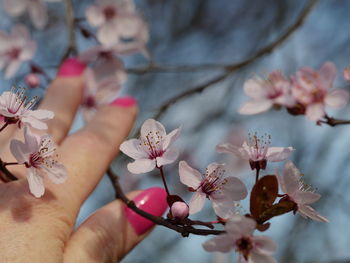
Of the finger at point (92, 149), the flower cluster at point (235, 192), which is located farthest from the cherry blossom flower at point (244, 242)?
the finger at point (92, 149)

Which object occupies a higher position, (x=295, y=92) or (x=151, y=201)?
(x=295, y=92)

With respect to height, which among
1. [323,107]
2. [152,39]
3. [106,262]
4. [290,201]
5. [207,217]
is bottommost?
[207,217]

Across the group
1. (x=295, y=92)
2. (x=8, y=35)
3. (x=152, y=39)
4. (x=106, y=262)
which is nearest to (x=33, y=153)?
(x=106, y=262)

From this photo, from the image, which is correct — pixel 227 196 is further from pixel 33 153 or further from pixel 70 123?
pixel 70 123

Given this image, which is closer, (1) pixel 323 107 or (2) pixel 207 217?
(1) pixel 323 107

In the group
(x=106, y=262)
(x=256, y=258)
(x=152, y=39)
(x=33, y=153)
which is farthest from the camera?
(x=152, y=39)

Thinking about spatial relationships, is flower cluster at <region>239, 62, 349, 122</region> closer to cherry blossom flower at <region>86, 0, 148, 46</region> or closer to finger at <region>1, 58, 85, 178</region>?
finger at <region>1, 58, 85, 178</region>

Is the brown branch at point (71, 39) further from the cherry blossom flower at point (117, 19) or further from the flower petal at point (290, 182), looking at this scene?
the flower petal at point (290, 182)

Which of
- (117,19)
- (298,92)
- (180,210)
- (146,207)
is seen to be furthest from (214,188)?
(117,19)
